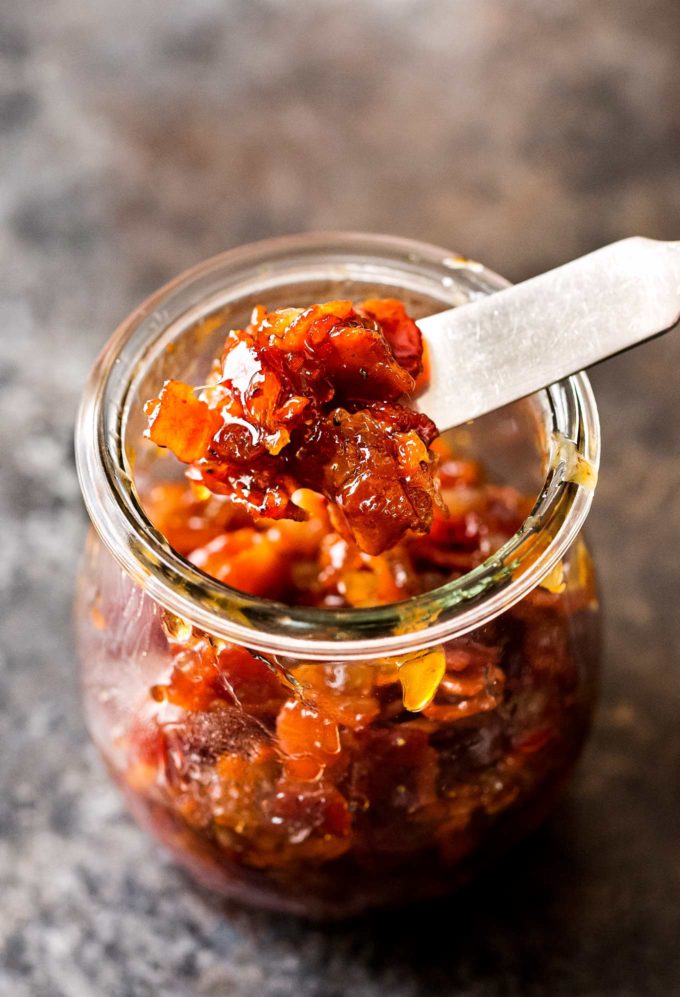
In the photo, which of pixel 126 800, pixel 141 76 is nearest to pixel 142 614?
pixel 126 800

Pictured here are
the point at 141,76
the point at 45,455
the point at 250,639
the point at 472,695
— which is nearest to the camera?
the point at 250,639

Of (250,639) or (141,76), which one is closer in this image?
(250,639)

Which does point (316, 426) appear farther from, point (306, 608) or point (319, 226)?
point (319, 226)

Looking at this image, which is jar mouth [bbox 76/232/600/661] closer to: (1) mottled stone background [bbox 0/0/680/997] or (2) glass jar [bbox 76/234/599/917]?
(2) glass jar [bbox 76/234/599/917]

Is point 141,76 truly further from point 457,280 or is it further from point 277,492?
point 277,492

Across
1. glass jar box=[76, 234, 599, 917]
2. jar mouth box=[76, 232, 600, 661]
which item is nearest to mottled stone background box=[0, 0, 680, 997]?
glass jar box=[76, 234, 599, 917]

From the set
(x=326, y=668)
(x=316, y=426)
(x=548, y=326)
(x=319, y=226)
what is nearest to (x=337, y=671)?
(x=326, y=668)
